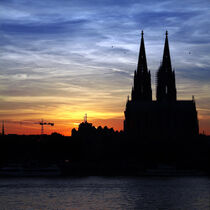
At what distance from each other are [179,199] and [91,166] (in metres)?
32.9

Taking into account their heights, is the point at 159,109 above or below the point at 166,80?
below

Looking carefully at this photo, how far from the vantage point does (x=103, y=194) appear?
50.9 m

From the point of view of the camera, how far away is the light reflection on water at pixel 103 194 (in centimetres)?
4416

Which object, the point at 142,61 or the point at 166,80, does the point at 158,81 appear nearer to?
the point at 166,80

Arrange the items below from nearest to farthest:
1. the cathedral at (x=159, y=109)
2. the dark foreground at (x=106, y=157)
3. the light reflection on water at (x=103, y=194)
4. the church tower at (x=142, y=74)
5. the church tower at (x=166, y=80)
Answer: the light reflection on water at (x=103, y=194), the dark foreground at (x=106, y=157), the church tower at (x=142, y=74), the cathedral at (x=159, y=109), the church tower at (x=166, y=80)

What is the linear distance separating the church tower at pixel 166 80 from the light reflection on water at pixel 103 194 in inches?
1403

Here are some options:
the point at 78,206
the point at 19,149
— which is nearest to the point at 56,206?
the point at 78,206

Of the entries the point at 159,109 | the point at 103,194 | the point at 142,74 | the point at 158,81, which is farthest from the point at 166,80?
the point at 103,194

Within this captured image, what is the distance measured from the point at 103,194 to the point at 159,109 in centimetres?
5090

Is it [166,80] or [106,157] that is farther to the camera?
[166,80]

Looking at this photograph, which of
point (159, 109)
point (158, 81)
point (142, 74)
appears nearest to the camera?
point (142, 74)

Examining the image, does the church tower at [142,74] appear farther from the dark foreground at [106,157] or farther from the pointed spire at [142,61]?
the dark foreground at [106,157]

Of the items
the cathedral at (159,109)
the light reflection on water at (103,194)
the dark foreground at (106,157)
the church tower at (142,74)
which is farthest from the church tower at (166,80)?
the light reflection on water at (103,194)

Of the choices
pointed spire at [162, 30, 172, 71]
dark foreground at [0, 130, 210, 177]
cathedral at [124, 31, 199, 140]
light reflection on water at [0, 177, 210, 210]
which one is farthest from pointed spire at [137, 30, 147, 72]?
light reflection on water at [0, 177, 210, 210]
